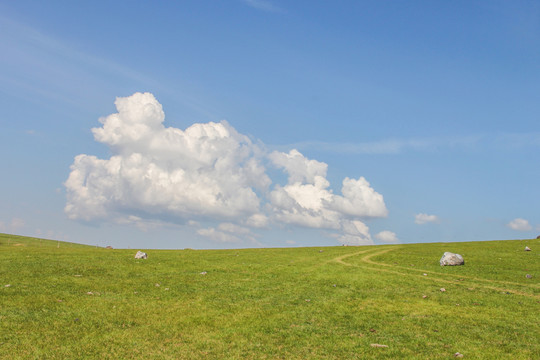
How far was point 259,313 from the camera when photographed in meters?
20.2

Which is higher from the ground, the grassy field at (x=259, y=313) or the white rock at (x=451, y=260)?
the white rock at (x=451, y=260)

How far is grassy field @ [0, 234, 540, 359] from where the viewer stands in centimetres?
1479

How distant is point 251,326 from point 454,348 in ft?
29.3

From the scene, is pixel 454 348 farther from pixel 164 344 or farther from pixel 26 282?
pixel 26 282

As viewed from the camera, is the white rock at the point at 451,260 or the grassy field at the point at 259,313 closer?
the grassy field at the point at 259,313

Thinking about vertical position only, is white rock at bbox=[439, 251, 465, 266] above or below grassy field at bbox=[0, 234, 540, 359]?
above

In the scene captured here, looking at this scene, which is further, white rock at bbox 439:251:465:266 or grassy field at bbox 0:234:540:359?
white rock at bbox 439:251:465:266

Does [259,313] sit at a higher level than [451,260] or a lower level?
lower

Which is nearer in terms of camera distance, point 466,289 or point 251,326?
point 251,326

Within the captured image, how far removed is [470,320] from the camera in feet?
65.2

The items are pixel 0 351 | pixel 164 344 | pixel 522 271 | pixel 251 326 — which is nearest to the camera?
pixel 0 351

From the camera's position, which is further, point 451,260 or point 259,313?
point 451,260

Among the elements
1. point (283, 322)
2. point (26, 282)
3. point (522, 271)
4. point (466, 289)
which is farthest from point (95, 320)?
point (522, 271)

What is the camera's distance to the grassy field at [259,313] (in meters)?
14.8
